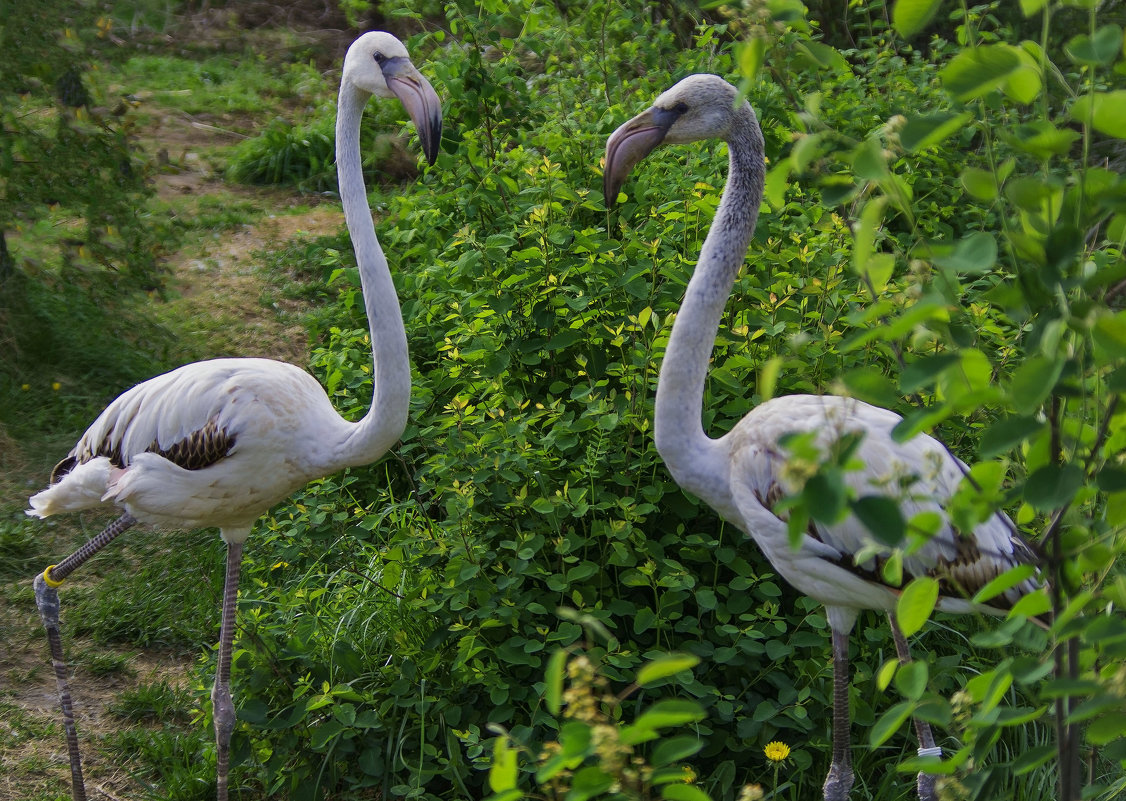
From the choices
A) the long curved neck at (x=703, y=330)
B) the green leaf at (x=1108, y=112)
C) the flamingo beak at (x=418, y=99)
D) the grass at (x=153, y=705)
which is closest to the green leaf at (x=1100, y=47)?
the green leaf at (x=1108, y=112)

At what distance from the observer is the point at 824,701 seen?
341 cm

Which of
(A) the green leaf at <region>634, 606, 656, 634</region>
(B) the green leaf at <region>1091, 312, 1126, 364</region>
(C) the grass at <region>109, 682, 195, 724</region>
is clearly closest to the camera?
(B) the green leaf at <region>1091, 312, 1126, 364</region>

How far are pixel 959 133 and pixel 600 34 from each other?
206 centimetres

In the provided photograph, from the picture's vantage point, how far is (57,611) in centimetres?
385

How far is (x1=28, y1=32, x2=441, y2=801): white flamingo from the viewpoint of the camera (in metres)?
3.43

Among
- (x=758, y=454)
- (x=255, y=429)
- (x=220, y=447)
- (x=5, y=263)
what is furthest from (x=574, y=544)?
(x=5, y=263)

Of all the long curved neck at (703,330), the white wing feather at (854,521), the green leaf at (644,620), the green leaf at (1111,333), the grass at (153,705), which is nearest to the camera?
the green leaf at (1111,333)

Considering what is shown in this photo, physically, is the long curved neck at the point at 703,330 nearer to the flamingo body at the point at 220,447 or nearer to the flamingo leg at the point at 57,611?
the flamingo body at the point at 220,447

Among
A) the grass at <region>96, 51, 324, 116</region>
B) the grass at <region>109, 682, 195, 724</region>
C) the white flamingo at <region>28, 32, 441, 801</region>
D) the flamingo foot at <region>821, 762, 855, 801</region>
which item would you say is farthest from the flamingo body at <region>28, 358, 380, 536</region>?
the grass at <region>96, 51, 324, 116</region>

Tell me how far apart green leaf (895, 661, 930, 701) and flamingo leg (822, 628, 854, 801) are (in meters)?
1.62

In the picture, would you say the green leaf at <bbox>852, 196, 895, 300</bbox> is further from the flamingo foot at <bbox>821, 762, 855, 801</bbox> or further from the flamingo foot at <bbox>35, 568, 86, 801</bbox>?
the flamingo foot at <bbox>35, 568, 86, 801</bbox>

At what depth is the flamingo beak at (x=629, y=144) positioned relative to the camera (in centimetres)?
319

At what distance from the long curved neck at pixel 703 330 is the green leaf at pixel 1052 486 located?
5.52 ft

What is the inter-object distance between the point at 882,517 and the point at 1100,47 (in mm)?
674
